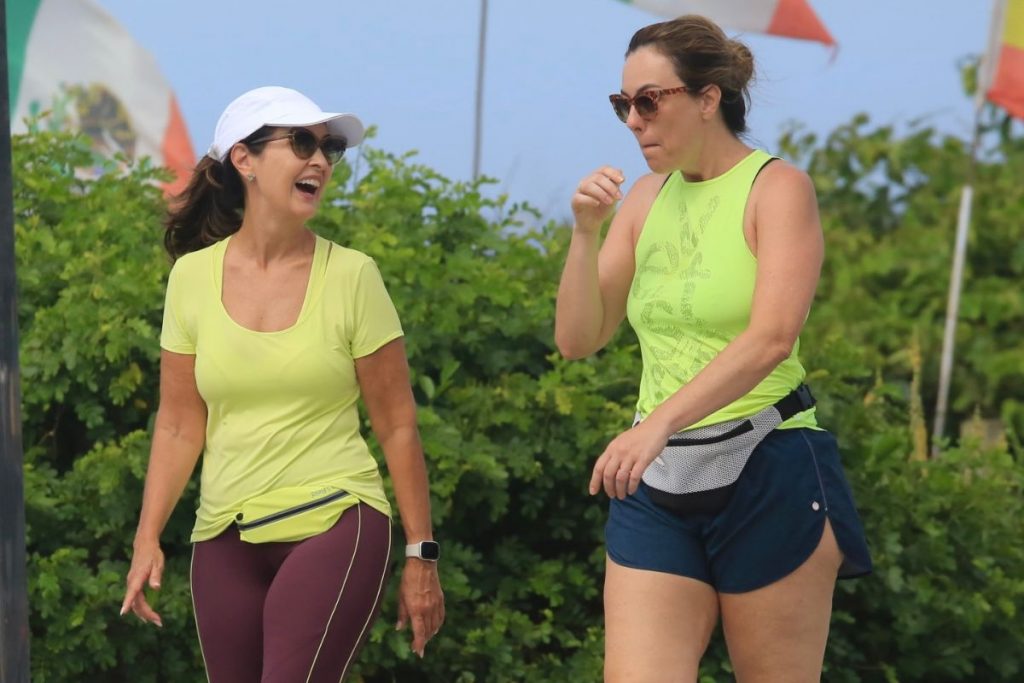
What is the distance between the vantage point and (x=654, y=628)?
341 centimetres

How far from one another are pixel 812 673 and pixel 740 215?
900 millimetres

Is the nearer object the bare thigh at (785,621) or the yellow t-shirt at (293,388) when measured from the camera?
the bare thigh at (785,621)

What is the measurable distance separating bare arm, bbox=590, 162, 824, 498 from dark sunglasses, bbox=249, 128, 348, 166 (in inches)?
34.1

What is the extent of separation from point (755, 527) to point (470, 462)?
179cm

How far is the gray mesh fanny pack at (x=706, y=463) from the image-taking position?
344 centimetres

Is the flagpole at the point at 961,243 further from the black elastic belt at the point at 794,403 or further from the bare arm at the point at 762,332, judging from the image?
the bare arm at the point at 762,332

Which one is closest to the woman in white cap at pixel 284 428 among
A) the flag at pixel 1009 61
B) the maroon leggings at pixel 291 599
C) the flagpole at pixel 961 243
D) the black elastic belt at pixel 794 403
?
the maroon leggings at pixel 291 599

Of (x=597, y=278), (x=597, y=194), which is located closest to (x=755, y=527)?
(x=597, y=278)

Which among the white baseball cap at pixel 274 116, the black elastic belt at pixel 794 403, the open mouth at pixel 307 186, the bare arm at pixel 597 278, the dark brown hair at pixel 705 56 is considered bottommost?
the black elastic belt at pixel 794 403

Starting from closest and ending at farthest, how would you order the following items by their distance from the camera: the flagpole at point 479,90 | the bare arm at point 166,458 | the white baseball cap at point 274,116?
the white baseball cap at point 274,116, the bare arm at point 166,458, the flagpole at point 479,90

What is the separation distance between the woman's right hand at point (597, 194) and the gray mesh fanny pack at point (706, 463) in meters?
0.45

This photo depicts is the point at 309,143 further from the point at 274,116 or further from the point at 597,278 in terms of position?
the point at 597,278

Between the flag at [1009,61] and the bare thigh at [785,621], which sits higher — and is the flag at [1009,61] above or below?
above

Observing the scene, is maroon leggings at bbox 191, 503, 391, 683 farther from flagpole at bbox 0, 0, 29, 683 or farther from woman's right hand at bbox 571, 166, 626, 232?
woman's right hand at bbox 571, 166, 626, 232
